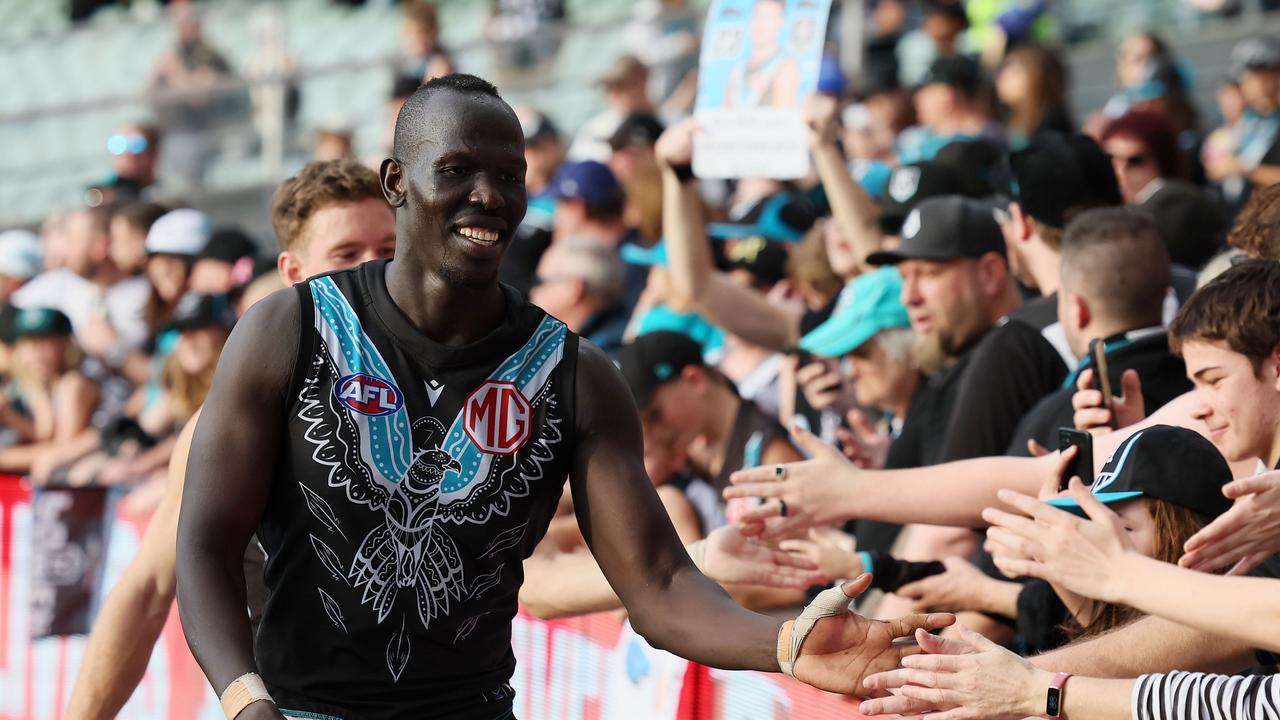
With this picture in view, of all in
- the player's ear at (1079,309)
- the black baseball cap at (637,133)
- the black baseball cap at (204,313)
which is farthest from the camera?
the black baseball cap at (637,133)

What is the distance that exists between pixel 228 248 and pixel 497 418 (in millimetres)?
7269

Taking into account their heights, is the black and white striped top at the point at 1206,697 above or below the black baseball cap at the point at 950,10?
below

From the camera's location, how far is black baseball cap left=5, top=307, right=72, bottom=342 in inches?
423

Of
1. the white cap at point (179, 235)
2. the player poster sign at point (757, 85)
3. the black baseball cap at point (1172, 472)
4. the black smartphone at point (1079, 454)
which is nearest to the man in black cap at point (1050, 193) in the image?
the player poster sign at point (757, 85)

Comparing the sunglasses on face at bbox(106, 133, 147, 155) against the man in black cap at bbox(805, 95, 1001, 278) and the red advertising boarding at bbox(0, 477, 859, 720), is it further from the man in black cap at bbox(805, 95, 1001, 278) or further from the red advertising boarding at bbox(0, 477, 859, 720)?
the man in black cap at bbox(805, 95, 1001, 278)

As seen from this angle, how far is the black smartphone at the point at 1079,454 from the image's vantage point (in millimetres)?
4336

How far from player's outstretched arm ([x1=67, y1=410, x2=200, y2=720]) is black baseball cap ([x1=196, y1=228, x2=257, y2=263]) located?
6.23 meters

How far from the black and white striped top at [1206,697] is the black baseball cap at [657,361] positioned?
3.21 m

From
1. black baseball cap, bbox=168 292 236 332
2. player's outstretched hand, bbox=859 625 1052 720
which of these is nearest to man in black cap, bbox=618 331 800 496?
player's outstretched hand, bbox=859 625 1052 720

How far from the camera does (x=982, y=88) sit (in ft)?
32.9

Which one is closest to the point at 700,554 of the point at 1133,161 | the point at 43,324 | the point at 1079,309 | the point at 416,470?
the point at 416,470

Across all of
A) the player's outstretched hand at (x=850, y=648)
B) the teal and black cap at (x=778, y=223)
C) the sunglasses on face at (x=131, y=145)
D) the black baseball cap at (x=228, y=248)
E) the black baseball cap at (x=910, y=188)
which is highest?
the sunglasses on face at (x=131, y=145)

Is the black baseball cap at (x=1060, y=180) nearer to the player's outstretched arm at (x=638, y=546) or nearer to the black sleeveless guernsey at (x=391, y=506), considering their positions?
the player's outstretched arm at (x=638, y=546)

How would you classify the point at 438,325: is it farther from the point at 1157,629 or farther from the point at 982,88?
the point at 982,88
